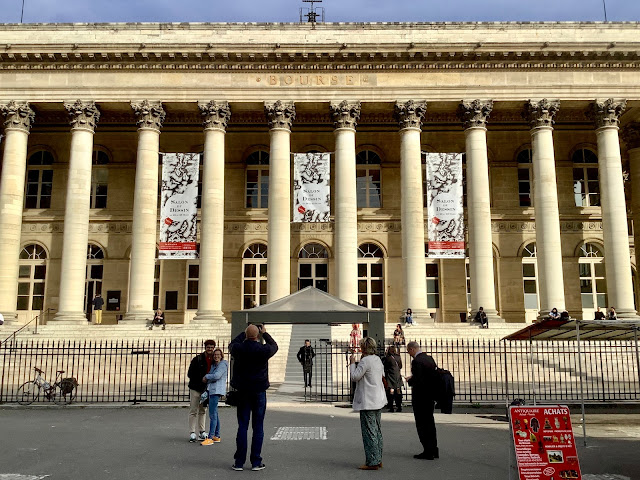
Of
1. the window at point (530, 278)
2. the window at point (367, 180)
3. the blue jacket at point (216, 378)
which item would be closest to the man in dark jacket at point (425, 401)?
the blue jacket at point (216, 378)

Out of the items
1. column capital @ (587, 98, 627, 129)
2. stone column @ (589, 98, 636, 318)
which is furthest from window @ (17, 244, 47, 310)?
column capital @ (587, 98, 627, 129)

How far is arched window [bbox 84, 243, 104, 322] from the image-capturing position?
30578 millimetres

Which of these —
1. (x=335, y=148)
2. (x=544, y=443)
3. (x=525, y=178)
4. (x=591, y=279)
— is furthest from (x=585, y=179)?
(x=544, y=443)

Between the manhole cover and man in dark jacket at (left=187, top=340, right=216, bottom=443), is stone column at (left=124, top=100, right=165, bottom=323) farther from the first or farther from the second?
man in dark jacket at (left=187, top=340, right=216, bottom=443)

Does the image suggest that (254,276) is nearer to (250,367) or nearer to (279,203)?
(279,203)

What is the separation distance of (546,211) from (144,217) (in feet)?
56.4

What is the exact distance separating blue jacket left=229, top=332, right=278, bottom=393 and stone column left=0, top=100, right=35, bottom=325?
2154 cm

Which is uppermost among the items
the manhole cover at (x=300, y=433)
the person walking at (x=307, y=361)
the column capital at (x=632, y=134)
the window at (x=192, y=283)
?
the column capital at (x=632, y=134)

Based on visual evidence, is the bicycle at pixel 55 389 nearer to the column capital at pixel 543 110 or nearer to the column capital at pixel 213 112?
the column capital at pixel 213 112

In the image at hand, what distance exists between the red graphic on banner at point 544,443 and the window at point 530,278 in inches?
990

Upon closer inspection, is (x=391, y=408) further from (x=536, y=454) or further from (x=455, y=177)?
(x=455, y=177)

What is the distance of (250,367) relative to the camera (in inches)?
306

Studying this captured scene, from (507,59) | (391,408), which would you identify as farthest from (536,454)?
(507,59)

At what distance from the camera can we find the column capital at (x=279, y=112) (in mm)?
27562
